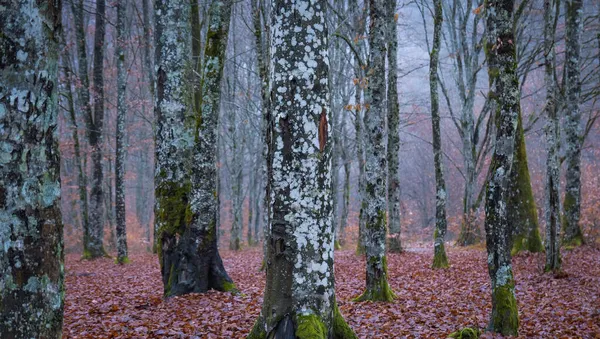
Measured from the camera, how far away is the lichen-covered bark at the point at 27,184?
322cm

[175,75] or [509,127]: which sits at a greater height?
[175,75]

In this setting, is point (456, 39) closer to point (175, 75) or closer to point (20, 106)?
point (175, 75)

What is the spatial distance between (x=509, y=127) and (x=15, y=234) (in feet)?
19.2

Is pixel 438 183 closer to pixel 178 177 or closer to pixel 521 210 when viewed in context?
pixel 521 210

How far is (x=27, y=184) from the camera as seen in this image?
10.8 feet

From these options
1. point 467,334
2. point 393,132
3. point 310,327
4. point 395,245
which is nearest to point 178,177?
point 310,327

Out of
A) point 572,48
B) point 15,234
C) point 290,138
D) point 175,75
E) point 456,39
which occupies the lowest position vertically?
point 15,234

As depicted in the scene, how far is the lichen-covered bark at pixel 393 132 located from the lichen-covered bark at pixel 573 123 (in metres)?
5.31

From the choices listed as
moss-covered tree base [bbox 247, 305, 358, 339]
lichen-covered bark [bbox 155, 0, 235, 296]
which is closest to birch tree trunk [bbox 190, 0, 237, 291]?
lichen-covered bark [bbox 155, 0, 235, 296]

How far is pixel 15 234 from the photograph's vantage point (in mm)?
3221

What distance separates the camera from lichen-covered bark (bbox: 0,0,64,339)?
3.22 metres

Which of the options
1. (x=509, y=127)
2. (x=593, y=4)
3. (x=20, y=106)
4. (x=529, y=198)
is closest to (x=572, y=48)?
(x=529, y=198)

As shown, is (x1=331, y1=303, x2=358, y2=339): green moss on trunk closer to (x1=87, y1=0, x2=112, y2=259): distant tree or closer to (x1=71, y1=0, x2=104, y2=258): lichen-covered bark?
(x1=87, y1=0, x2=112, y2=259): distant tree

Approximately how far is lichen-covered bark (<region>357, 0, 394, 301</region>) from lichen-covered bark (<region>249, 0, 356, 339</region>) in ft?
12.8
